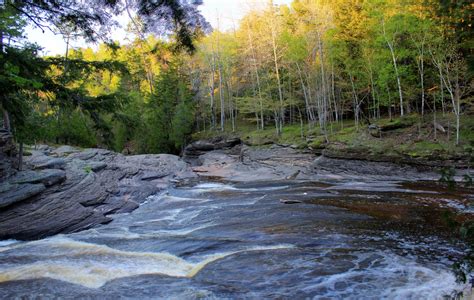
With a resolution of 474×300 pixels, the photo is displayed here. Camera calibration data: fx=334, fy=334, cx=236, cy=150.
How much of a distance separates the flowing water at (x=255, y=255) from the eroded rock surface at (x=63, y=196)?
701 millimetres

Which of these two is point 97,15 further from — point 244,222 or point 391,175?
point 391,175

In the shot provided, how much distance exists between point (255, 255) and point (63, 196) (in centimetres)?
774

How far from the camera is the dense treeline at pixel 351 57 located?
19984 mm

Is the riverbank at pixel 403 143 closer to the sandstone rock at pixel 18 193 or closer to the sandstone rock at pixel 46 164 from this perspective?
the sandstone rock at pixel 46 164

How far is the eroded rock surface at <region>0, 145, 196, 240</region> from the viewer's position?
9.63 meters

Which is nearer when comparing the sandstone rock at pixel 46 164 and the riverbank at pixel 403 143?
the sandstone rock at pixel 46 164

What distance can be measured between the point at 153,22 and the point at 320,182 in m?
14.3

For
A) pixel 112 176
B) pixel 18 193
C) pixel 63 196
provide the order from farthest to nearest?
1. pixel 112 176
2. pixel 63 196
3. pixel 18 193

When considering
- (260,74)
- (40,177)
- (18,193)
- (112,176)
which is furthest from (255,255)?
(260,74)

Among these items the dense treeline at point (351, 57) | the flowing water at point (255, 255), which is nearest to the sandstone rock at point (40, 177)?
the flowing water at point (255, 255)

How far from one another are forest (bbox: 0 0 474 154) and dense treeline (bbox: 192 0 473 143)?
107 millimetres

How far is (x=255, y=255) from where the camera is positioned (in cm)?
679

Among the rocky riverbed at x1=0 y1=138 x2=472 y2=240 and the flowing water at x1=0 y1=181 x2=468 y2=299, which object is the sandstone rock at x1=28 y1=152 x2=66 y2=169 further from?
the flowing water at x1=0 y1=181 x2=468 y2=299

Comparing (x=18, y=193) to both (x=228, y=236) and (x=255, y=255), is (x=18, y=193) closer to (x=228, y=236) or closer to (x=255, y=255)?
(x=228, y=236)
